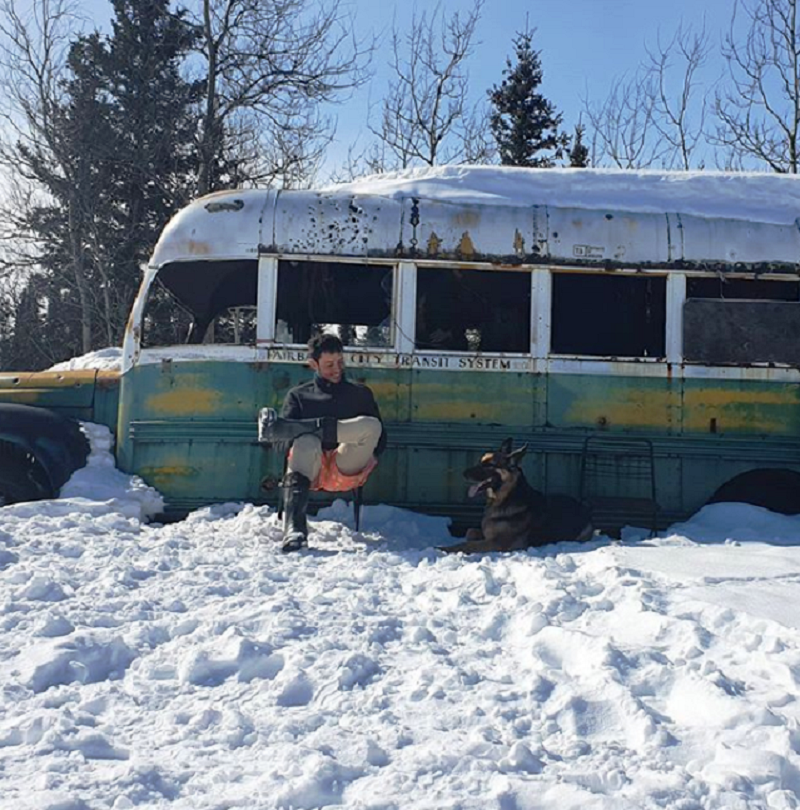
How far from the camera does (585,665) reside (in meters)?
2.76

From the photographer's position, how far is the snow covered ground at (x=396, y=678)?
6.58ft

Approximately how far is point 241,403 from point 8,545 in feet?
5.96

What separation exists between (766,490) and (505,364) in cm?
220

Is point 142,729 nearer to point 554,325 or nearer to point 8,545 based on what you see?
point 8,545

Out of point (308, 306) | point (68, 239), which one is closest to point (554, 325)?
point (308, 306)

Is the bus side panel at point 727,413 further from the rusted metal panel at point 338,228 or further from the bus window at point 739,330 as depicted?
the rusted metal panel at point 338,228

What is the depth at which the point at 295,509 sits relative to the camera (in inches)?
193

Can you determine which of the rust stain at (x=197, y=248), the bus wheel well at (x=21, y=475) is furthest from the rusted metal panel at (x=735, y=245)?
the bus wheel well at (x=21, y=475)

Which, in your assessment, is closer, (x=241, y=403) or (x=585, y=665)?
(x=585, y=665)

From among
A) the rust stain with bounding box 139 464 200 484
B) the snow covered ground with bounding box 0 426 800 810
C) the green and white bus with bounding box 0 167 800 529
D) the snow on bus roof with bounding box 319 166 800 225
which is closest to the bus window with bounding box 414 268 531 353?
the green and white bus with bounding box 0 167 800 529

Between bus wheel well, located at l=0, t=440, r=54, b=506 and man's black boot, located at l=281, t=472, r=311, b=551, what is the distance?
1964mm

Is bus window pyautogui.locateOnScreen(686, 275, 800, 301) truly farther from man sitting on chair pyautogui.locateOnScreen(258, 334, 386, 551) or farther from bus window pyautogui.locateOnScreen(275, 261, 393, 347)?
man sitting on chair pyautogui.locateOnScreen(258, 334, 386, 551)

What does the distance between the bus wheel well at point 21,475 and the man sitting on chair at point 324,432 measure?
1854mm

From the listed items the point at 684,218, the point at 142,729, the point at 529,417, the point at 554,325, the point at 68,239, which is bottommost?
the point at 142,729
